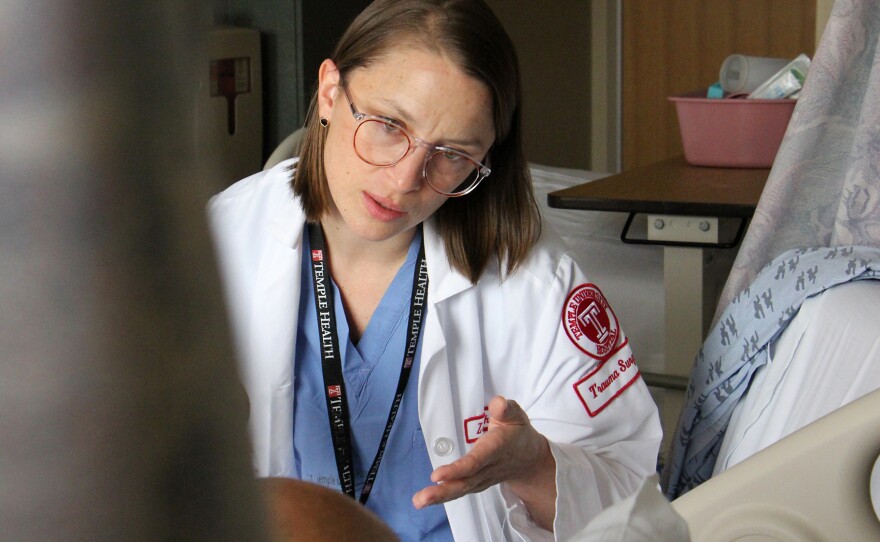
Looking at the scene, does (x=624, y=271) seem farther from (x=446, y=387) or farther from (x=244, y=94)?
(x=244, y=94)

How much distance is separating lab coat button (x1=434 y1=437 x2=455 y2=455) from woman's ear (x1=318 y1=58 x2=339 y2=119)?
47 cm

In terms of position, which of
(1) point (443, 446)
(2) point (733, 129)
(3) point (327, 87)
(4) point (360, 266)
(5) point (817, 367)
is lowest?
(1) point (443, 446)

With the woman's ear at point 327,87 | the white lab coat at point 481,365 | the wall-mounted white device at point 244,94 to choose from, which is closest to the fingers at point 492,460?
the white lab coat at point 481,365

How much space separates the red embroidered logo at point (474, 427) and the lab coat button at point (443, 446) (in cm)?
4

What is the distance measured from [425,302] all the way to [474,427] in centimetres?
19

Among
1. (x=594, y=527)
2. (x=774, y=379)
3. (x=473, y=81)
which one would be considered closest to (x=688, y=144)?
(x=774, y=379)

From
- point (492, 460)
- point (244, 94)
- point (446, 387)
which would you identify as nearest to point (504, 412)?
point (492, 460)

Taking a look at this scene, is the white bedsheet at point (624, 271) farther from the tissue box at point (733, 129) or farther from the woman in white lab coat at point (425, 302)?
the woman in white lab coat at point (425, 302)

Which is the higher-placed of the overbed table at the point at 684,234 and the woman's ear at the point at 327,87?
the woman's ear at the point at 327,87

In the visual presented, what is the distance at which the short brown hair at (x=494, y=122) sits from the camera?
129cm

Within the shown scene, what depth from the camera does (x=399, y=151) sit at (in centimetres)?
127

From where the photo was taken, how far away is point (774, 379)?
4.58ft

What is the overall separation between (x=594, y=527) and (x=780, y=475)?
679 mm

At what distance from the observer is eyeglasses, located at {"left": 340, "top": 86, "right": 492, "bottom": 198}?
50.0 inches
